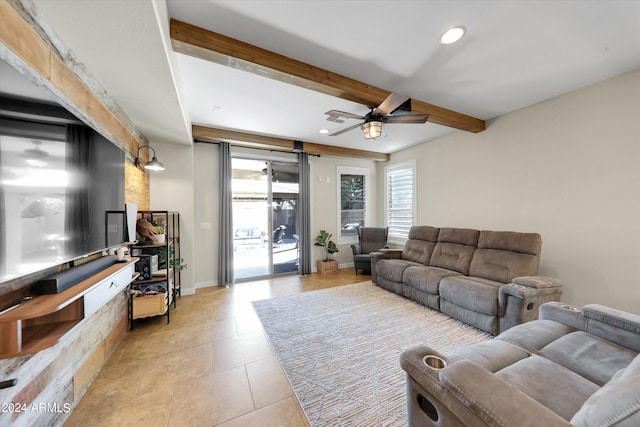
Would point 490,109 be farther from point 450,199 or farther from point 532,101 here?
point 450,199

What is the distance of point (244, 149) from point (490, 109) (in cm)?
413

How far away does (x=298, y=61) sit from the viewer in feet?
6.98

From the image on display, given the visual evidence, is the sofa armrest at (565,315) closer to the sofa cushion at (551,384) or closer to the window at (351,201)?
the sofa cushion at (551,384)

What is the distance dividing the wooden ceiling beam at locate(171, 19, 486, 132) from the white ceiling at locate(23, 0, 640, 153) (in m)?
0.05

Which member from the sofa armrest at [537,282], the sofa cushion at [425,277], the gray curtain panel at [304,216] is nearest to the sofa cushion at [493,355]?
the sofa armrest at [537,282]

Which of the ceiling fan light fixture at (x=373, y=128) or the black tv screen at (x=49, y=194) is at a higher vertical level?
the ceiling fan light fixture at (x=373, y=128)

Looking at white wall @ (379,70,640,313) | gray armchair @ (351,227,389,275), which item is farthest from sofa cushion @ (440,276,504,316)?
gray armchair @ (351,227,389,275)

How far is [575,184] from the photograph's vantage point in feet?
8.88

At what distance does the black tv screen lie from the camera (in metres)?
0.93

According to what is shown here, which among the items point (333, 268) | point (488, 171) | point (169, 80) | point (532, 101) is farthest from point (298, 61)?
point (333, 268)

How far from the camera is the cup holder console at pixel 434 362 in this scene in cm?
109

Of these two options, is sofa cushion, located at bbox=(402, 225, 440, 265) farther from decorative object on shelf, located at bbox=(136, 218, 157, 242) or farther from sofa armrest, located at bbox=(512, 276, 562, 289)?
decorative object on shelf, located at bbox=(136, 218, 157, 242)

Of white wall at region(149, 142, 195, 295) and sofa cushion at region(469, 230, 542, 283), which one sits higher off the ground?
white wall at region(149, 142, 195, 295)

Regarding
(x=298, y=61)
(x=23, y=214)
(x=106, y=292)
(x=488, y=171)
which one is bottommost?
(x=106, y=292)
